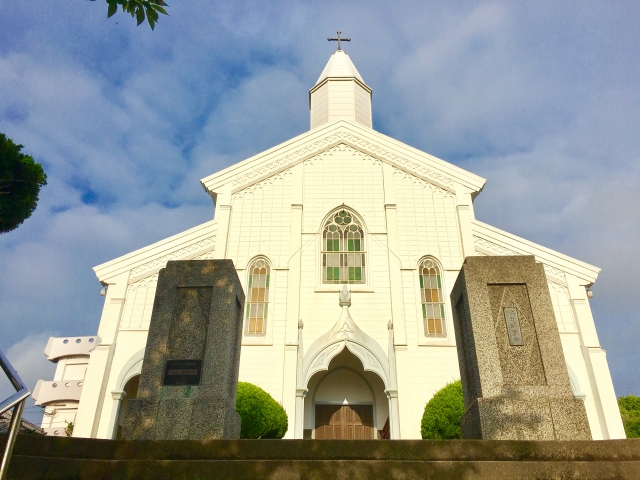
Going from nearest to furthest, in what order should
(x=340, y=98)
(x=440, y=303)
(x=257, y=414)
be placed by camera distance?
(x=257, y=414) → (x=440, y=303) → (x=340, y=98)

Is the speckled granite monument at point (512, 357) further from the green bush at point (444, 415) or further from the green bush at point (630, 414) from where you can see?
the green bush at point (630, 414)

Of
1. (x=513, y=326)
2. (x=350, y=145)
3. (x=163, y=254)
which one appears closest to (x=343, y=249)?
(x=350, y=145)

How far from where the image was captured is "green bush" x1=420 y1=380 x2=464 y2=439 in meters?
12.2

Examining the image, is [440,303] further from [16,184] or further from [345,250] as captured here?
[16,184]

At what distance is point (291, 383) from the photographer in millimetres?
14914

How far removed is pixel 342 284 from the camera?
16.8 meters

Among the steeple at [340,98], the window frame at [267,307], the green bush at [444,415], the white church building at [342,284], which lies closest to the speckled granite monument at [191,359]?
the green bush at [444,415]

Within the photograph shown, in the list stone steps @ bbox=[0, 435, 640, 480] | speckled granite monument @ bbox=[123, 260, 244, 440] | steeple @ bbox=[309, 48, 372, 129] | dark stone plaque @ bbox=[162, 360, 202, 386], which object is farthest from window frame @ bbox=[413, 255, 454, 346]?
stone steps @ bbox=[0, 435, 640, 480]

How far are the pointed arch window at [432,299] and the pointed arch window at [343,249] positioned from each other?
6.43ft

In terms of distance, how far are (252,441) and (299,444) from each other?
1.57 feet

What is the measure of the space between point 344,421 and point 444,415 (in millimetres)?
4512

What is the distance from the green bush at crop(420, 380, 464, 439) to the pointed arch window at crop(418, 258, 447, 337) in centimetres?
330

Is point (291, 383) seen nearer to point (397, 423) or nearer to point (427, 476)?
point (397, 423)

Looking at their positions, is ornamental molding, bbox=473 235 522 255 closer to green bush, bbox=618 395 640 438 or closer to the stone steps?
green bush, bbox=618 395 640 438
